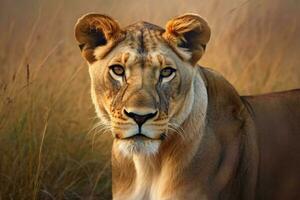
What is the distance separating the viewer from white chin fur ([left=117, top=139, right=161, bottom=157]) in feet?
11.6

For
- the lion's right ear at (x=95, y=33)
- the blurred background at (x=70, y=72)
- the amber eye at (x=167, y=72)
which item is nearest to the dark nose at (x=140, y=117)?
the amber eye at (x=167, y=72)

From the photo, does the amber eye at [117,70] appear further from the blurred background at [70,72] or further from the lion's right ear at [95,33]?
the blurred background at [70,72]

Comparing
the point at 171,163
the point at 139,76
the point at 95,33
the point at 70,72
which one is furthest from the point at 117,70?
the point at 70,72

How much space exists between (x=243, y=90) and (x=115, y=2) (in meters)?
0.74

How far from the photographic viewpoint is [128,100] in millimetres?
3479

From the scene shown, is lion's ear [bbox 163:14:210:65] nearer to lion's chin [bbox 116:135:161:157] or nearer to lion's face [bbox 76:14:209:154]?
lion's face [bbox 76:14:209:154]

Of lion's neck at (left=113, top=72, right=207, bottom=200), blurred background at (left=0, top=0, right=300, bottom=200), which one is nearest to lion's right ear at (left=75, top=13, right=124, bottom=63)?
lion's neck at (left=113, top=72, right=207, bottom=200)

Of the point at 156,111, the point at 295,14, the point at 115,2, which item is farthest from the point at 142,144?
the point at 295,14

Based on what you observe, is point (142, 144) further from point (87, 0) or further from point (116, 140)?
point (87, 0)

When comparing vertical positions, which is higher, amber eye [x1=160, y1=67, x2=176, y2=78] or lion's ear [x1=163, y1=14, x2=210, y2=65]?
lion's ear [x1=163, y1=14, x2=210, y2=65]

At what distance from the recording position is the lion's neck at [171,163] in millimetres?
3689

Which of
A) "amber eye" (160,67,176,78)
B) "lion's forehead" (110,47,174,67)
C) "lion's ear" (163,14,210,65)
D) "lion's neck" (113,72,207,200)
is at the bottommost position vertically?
"lion's neck" (113,72,207,200)

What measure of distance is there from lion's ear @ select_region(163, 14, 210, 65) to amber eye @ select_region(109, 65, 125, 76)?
21 cm

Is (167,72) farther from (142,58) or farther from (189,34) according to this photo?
A: (189,34)
